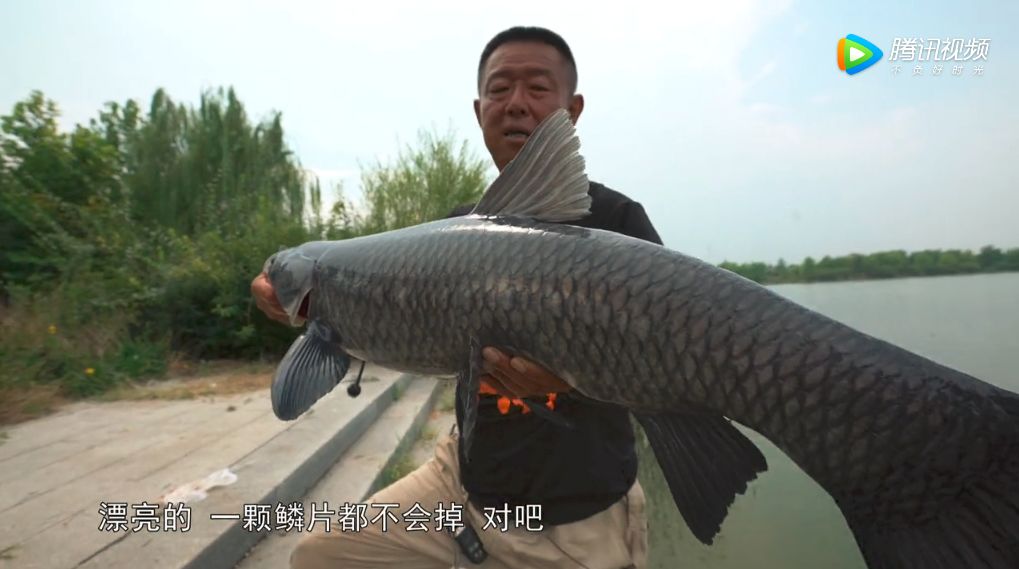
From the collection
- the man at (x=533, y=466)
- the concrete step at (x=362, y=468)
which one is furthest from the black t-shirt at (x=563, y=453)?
the concrete step at (x=362, y=468)

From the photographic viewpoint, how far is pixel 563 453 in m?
1.90

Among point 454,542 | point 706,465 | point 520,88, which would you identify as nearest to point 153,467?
point 454,542

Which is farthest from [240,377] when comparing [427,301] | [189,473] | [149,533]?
[427,301]

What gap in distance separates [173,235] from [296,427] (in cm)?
723

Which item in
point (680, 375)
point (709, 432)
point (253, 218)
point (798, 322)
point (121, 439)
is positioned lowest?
point (121, 439)

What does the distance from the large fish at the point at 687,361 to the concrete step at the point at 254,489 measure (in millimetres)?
1453

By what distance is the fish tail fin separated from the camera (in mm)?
1001

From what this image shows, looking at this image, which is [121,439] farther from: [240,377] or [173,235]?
[173,235]

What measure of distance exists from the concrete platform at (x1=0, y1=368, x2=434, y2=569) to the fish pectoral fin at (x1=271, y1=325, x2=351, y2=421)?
1.32 meters

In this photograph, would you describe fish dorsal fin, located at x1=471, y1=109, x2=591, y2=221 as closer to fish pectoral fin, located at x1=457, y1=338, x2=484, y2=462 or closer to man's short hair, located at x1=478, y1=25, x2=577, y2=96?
fish pectoral fin, located at x1=457, y1=338, x2=484, y2=462

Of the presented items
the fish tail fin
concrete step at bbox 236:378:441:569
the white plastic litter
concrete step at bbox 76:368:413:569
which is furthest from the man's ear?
A: the white plastic litter

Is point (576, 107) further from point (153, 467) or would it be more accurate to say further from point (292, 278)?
point (153, 467)

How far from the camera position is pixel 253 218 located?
10.0m

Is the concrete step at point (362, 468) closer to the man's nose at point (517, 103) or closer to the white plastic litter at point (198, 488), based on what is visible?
the white plastic litter at point (198, 488)
